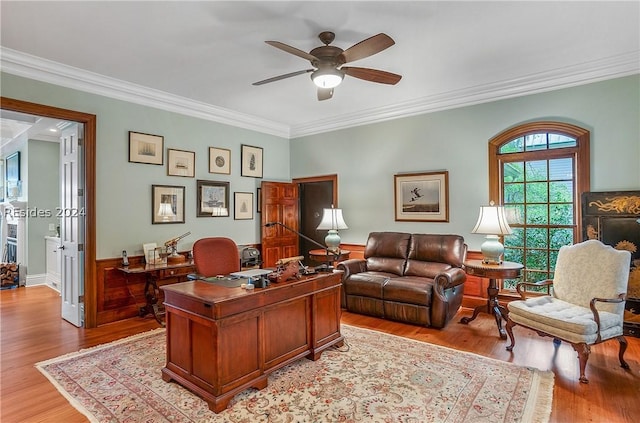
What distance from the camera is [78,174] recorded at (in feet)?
13.1

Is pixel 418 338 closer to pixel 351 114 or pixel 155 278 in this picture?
pixel 155 278

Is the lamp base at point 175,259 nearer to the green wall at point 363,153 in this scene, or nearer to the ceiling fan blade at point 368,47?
the green wall at point 363,153

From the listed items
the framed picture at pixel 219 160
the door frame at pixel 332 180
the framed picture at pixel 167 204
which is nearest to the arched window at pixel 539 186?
the door frame at pixel 332 180

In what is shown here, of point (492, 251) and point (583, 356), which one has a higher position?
point (492, 251)

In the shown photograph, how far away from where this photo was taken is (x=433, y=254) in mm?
4465

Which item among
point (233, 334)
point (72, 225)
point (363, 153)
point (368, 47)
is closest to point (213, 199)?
point (72, 225)

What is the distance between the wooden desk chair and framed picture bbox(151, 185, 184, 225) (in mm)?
1572

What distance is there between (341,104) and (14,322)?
5.11 meters

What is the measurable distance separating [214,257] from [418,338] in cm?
227

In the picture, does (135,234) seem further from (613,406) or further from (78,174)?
(613,406)

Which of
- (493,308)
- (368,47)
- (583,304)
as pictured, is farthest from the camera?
(493,308)

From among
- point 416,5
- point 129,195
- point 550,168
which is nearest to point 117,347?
point 129,195

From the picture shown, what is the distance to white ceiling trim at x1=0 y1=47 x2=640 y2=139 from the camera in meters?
3.54

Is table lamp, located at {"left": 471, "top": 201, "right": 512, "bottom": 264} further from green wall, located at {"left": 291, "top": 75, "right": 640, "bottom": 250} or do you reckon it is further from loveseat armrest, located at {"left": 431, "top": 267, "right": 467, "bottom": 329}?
green wall, located at {"left": 291, "top": 75, "right": 640, "bottom": 250}
